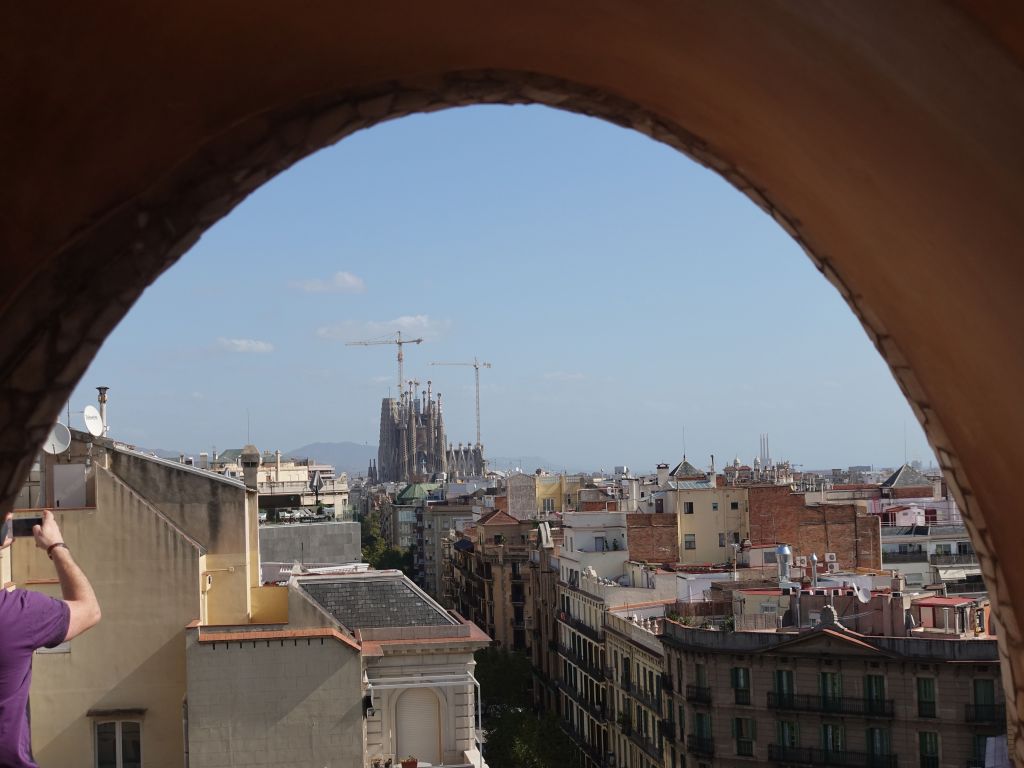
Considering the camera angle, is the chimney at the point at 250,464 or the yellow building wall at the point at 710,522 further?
the yellow building wall at the point at 710,522

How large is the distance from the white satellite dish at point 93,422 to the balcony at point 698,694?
12.8m

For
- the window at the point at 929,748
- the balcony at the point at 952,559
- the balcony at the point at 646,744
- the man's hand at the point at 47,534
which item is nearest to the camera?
the man's hand at the point at 47,534

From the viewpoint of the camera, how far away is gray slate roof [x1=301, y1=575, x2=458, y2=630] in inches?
473

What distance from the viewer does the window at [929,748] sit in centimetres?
1789

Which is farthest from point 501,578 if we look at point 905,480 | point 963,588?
point 905,480

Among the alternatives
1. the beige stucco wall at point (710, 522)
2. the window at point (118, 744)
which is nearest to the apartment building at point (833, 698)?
the beige stucco wall at point (710, 522)

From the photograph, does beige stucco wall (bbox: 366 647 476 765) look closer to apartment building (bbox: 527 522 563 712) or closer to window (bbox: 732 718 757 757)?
window (bbox: 732 718 757 757)

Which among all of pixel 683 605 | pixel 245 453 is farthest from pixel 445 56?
pixel 683 605

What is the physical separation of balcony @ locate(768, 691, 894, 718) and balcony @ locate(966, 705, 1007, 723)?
1190 millimetres

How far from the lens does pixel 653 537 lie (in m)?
30.3

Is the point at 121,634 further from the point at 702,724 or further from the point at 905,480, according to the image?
the point at 905,480

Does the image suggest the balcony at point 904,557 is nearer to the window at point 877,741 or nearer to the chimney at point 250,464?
the window at point 877,741

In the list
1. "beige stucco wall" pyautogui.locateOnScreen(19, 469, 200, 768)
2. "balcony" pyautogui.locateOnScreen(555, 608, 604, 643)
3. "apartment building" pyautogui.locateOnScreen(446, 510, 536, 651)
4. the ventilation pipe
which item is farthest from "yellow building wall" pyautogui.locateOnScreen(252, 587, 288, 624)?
"apartment building" pyautogui.locateOnScreen(446, 510, 536, 651)

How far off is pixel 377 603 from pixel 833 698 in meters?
9.35
